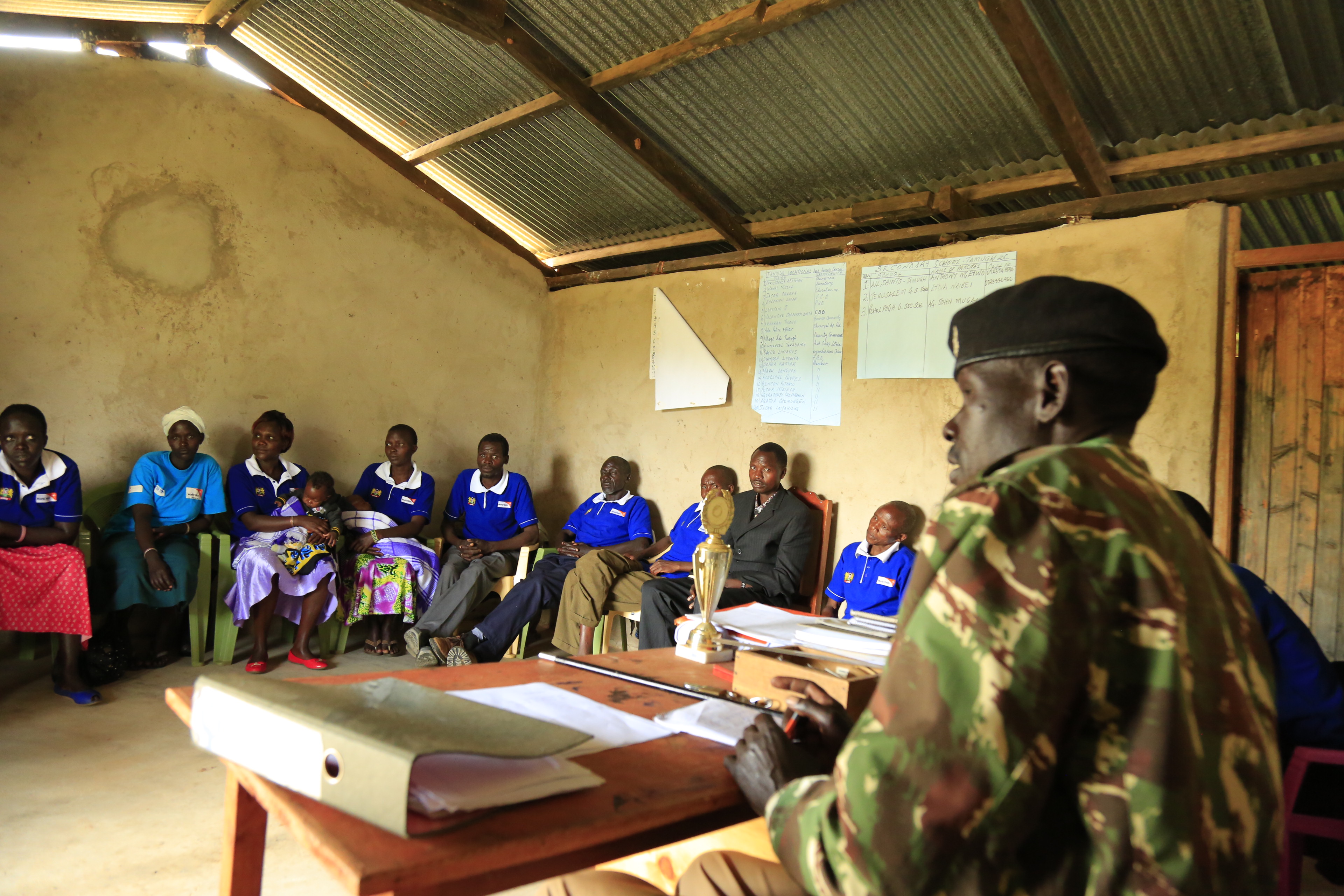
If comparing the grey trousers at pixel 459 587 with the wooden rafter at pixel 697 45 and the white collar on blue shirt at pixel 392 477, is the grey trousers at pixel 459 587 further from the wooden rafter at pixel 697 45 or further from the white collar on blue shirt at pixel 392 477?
the wooden rafter at pixel 697 45

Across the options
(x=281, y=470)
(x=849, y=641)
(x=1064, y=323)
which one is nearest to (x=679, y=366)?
(x=281, y=470)

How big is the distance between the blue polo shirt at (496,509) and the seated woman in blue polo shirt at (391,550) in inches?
10.3

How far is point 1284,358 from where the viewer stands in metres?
3.50

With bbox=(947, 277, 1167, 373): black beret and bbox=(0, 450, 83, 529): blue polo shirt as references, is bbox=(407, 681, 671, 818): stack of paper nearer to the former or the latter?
bbox=(947, 277, 1167, 373): black beret

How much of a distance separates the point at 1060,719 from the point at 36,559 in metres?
4.50

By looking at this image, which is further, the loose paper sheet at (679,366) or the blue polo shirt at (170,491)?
the loose paper sheet at (679,366)

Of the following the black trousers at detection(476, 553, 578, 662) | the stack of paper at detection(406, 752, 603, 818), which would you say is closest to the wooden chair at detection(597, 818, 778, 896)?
the stack of paper at detection(406, 752, 603, 818)

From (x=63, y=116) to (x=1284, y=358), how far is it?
6.30 metres

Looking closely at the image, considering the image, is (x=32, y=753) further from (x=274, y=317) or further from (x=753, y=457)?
(x=753, y=457)

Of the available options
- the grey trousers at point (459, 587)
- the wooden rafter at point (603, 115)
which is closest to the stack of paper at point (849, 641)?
the wooden rafter at point (603, 115)

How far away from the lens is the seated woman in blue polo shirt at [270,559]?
4.51 metres

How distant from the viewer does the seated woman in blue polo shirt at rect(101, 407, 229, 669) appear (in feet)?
13.9

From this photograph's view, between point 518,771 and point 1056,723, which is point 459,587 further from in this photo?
point 1056,723

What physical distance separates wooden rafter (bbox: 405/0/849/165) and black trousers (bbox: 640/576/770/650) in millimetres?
2570
